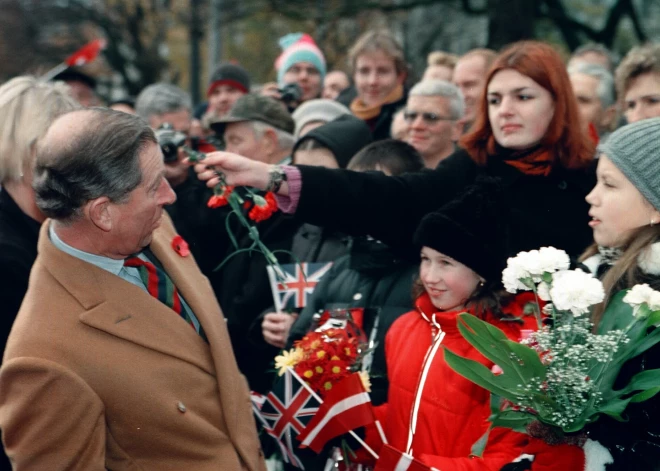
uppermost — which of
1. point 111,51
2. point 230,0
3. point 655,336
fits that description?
point 655,336

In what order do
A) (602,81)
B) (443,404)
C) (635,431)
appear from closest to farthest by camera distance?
(635,431)
(443,404)
(602,81)

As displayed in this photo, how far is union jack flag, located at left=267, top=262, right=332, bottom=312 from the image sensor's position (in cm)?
420

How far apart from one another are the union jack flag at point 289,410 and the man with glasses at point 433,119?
8.10 ft

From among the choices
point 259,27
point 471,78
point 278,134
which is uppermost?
point 471,78

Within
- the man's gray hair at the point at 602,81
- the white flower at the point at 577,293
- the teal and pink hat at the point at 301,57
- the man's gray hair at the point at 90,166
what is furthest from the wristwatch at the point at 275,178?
the teal and pink hat at the point at 301,57

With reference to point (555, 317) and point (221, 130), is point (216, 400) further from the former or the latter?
point (221, 130)

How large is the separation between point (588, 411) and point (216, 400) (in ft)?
4.16

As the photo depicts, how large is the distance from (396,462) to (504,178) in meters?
1.47

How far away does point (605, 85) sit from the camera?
656 cm

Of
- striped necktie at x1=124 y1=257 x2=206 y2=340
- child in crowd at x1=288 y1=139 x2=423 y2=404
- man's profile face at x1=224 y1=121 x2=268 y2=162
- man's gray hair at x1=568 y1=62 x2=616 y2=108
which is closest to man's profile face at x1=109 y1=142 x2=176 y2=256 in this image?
striped necktie at x1=124 y1=257 x2=206 y2=340

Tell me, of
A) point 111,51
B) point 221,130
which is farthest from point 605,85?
point 111,51

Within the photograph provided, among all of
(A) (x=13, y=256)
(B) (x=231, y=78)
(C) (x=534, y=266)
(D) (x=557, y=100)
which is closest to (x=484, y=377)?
(C) (x=534, y=266)

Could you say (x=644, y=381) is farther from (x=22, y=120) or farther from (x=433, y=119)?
(x=433, y=119)

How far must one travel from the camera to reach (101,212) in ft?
9.32
